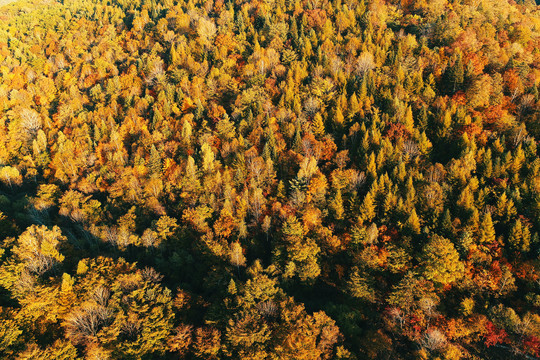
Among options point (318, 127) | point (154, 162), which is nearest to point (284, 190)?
point (318, 127)

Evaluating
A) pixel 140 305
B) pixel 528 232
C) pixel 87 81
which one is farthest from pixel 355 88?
pixel 87 81

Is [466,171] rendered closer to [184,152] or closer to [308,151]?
[308,151]

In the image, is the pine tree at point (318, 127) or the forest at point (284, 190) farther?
the pine tree at point (318, 127)

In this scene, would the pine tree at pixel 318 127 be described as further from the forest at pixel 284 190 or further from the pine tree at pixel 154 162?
the pine tree at pixel 154 162

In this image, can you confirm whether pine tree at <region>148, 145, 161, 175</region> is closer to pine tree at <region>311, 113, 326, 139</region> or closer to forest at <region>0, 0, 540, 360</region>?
forest at <region>0, 0, 540, 360</region>

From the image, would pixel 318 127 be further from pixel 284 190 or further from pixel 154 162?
pixel 154 162

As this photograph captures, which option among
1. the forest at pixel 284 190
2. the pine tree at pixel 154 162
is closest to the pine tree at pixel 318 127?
the forest at pixel 284 190

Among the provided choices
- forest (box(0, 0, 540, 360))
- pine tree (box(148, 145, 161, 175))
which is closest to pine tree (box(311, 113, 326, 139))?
forest (box(0, 0, 540, 360))

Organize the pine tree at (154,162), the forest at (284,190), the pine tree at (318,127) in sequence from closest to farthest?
the forest at (284,190), the pine tree at (154,162), the pine tree at (318,127)
